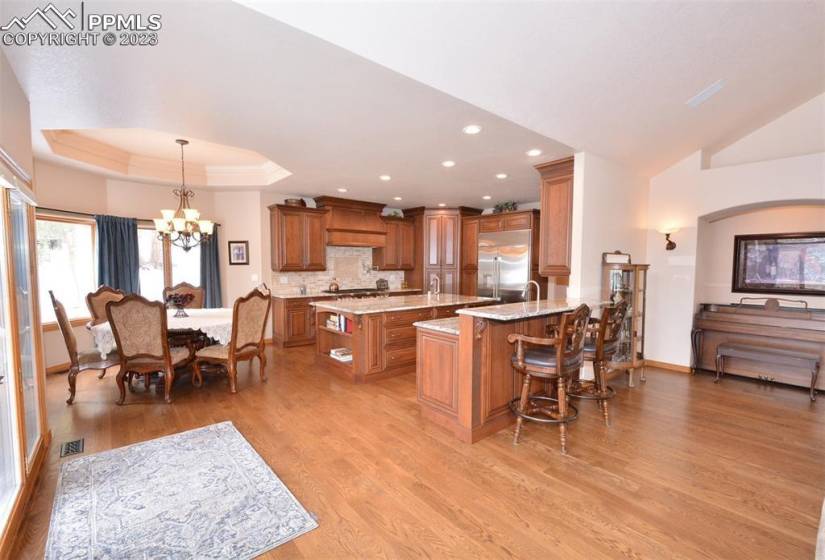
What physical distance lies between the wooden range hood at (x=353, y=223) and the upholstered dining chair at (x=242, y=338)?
293 centimetres

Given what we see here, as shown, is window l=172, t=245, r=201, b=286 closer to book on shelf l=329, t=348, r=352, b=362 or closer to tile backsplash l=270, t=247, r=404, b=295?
tile backsplash l=270, t=247, r=404, b=295

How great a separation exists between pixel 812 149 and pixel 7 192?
735cm

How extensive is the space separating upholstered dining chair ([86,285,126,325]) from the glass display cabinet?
591 centimetres

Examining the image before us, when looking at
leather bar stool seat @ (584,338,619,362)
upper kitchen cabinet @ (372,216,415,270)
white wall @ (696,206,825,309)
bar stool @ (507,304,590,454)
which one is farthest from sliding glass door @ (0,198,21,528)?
white wall @ (696,206,825,309)

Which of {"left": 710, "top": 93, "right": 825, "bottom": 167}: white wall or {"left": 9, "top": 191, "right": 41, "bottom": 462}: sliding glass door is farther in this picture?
{"left": 710, "top": 93, "right": 825, "bottom": 167}: white wall

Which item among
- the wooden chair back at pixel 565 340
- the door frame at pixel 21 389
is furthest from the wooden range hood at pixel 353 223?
the wooden chair back at pixel 565 340

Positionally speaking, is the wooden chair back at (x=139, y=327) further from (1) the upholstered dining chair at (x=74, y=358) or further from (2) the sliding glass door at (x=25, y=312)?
(2) the sliding glass door at (x=25, y=312)

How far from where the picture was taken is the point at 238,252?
20.9ft

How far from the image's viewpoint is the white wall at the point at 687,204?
416cm

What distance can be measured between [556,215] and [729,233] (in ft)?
9.56

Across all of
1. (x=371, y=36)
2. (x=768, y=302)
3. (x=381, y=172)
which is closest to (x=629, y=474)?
(x=371, y=36)

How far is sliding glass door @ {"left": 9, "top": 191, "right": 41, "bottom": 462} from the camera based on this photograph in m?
2.27

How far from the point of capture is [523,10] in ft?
6.50

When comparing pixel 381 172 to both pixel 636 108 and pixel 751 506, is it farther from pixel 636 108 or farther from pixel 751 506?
pixel 751 506
